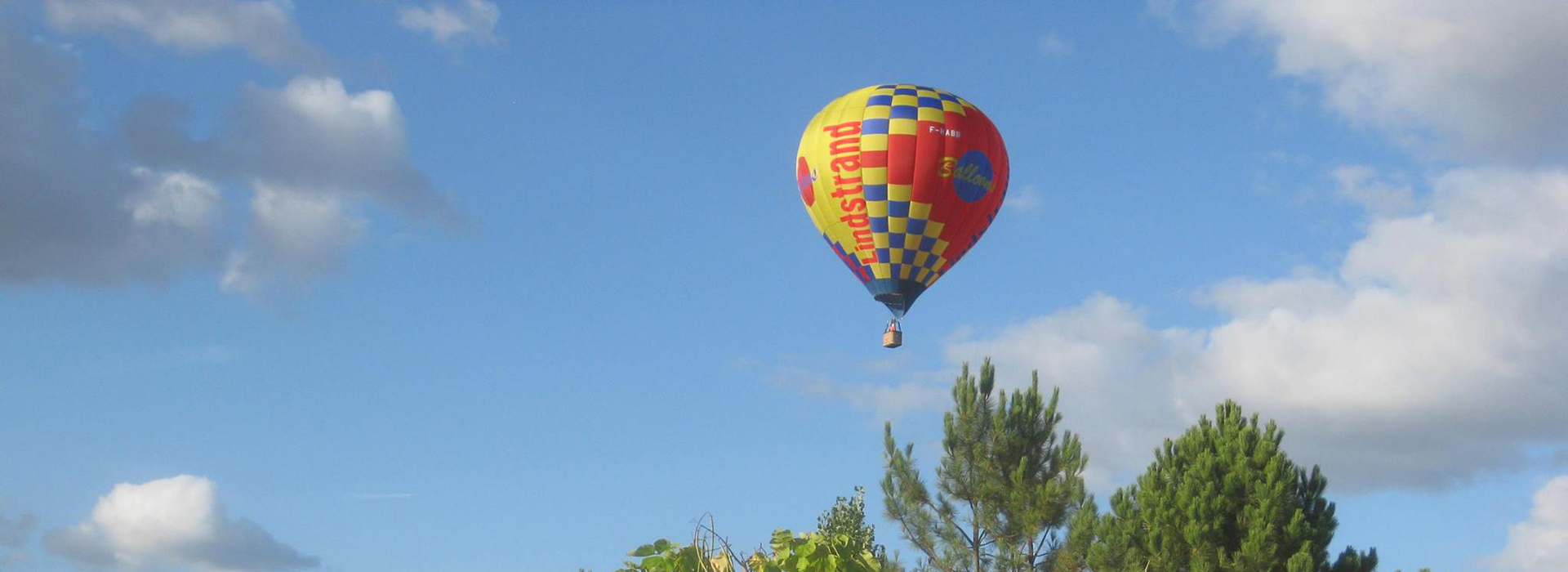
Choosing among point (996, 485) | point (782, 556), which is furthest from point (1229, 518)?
point (782, 556)

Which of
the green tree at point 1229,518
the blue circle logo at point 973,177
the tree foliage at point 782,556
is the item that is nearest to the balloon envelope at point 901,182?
the blue circle logo at point 973,177

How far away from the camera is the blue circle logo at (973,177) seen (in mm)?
30078

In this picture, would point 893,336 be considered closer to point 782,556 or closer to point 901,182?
point 901,182

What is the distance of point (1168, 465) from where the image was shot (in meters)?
28.5

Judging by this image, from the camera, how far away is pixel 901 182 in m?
Result: 29.6

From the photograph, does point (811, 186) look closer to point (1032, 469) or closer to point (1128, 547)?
point (1032, 469)

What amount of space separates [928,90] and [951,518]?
333 inches

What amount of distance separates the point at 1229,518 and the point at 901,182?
8.51m

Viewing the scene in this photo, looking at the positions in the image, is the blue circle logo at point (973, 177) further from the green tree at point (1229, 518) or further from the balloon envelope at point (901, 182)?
the green tree at point (1229, 518)

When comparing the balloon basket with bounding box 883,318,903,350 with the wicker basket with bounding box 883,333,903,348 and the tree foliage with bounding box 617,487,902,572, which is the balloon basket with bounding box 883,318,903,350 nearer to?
the wicker basket with bounding box 883,333,903,348

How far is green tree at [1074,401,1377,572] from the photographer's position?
26.4 m

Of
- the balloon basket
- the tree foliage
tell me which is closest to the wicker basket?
the balloon basket

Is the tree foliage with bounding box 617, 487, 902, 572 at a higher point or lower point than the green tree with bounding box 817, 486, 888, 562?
lower

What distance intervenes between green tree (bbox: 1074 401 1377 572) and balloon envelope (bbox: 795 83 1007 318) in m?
5.99
